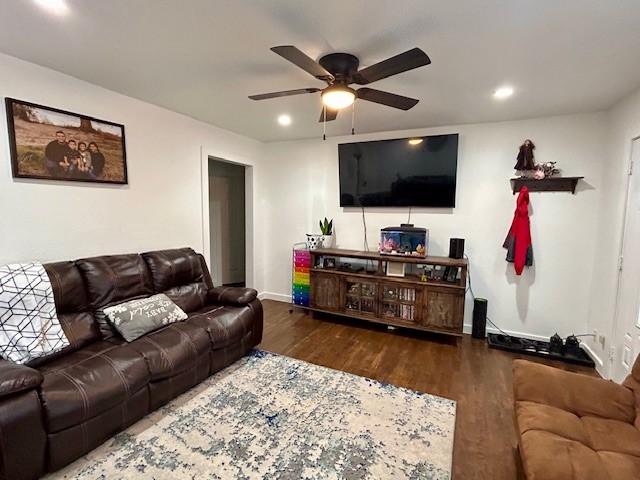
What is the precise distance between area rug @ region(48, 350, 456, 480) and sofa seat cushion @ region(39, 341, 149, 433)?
0.30 m

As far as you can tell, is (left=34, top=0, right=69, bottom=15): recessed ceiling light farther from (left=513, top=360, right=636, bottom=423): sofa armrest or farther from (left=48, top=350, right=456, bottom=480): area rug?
(left=513, top=360, right=636, bottom=423): sofa armrest

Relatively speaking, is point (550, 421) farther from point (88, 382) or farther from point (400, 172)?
point (400, 172)

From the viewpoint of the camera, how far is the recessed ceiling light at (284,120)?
334 centimetres

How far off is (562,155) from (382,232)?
6.58 ft

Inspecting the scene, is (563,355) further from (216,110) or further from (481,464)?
(216,110)

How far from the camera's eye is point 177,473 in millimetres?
1626

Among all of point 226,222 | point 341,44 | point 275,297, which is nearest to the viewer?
point 341,44

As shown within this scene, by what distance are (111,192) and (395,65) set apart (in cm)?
261

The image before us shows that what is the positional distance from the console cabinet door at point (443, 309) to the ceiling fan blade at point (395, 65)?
2.30 metres

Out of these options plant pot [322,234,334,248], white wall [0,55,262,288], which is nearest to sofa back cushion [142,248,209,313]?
white wall [0,55,262,288]

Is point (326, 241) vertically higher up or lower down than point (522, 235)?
lower down

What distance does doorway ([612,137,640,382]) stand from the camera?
2.30 metres

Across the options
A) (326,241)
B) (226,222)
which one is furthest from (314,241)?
(226,222)

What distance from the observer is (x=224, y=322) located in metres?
2.62
